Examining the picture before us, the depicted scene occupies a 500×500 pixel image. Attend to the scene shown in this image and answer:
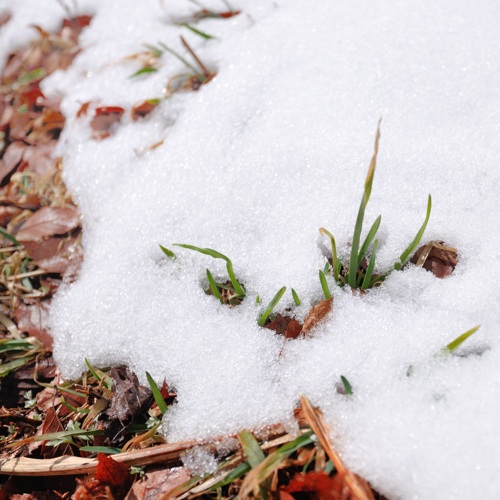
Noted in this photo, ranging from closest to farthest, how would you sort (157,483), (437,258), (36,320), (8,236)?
(157,483)
(437,258)
(36,320)
(8,236)

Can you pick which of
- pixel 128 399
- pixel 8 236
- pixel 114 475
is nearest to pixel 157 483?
pixel 114 475

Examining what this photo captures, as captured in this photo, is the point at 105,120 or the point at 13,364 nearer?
the point at 13,364

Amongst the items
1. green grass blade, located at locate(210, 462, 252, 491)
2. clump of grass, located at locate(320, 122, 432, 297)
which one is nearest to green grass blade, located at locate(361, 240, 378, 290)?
clump of grass, located at locate(320, 122, 432, 297)

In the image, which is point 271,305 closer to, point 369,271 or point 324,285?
point 324,285

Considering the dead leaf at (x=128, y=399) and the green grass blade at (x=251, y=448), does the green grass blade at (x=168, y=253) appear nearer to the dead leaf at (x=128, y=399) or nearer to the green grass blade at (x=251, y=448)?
the dead leaf at (x=128, y=399)

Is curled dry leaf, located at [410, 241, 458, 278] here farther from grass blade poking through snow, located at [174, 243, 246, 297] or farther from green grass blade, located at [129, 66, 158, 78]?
green grass blade, located at [129, 66, 158, 78]

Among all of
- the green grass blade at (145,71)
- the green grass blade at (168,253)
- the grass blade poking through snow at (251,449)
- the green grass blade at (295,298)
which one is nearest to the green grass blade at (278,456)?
the grass blade poking through snow at (251,449)
